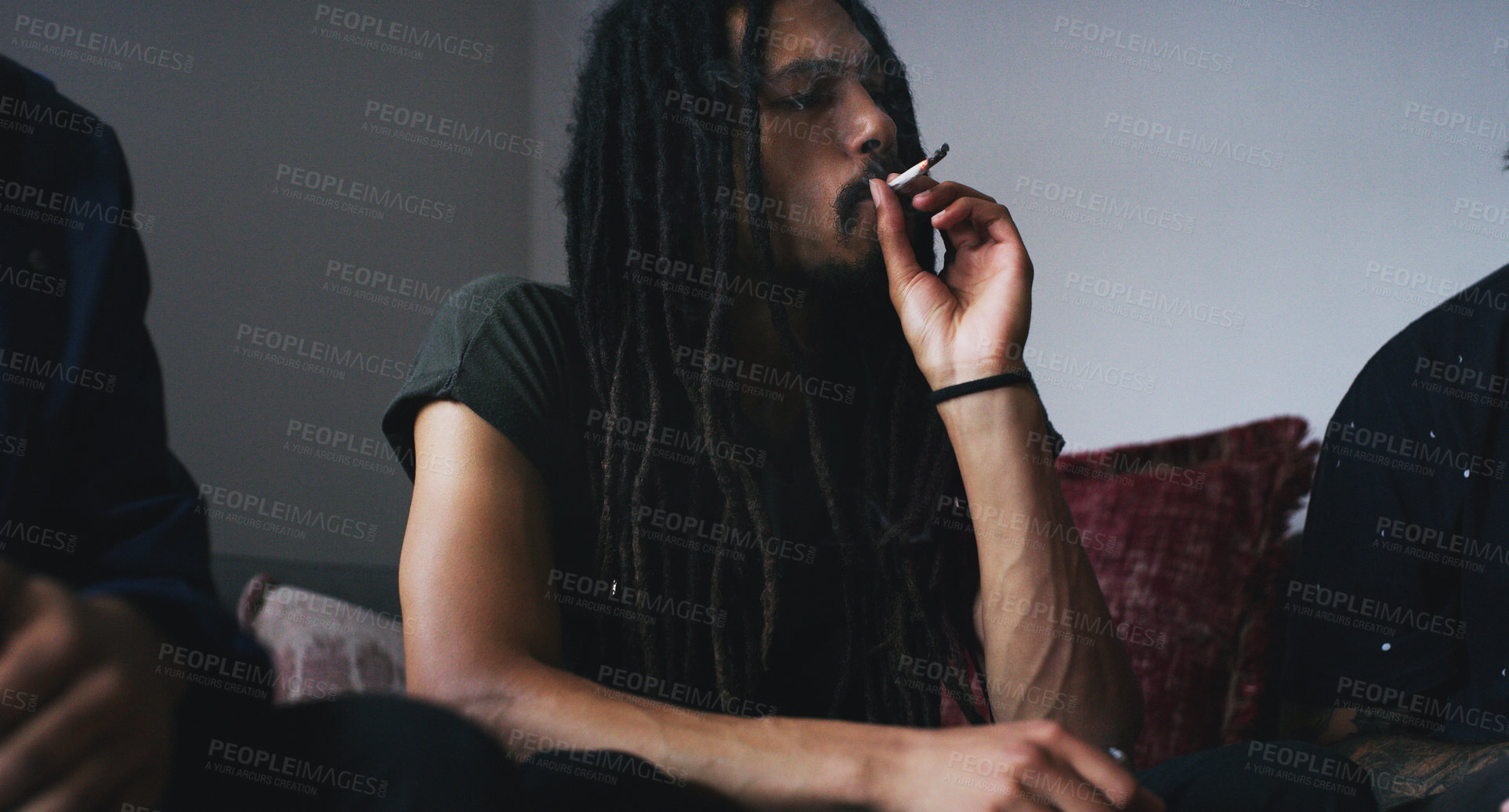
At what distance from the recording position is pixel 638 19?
3.83 ft

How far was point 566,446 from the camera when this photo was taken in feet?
3.11

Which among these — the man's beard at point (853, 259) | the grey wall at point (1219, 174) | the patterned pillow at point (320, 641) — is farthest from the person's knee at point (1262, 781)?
the patterned pillow at point (320, 641)

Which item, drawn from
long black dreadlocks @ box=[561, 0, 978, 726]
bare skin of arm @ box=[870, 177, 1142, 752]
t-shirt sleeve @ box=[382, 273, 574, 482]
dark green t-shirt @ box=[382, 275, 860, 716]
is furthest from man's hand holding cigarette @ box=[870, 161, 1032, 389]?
t-shirt sleeve @ box=[382, 273, 574, 482]

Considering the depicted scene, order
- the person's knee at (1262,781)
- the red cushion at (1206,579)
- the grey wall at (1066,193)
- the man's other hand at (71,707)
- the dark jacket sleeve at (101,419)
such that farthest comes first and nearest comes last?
the grey wall at (1066,193) < the red cushion at (1206,579) < the person's knee at (1262,781) < the dark jacket sleeve at (101,419) < the man's other hand at (71,707)

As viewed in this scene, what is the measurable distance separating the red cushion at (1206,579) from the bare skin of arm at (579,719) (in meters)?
0.67

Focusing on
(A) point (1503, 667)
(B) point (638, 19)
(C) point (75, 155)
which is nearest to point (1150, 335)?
(A) point (1503, 667)

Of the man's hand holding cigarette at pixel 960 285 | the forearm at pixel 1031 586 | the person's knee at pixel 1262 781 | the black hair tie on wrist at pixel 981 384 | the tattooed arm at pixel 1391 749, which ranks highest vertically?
the man's hand holding cigarette at pixel 960 285

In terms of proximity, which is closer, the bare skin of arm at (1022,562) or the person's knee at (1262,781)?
the person's knee at (1262,781)

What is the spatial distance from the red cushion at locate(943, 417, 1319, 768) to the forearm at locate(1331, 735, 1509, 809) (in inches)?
8.1

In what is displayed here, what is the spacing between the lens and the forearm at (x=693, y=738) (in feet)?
2.31

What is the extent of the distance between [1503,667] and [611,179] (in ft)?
3.90

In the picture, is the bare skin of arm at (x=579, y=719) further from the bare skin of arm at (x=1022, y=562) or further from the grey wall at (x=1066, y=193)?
the grey wall at (x=1066, y=193)

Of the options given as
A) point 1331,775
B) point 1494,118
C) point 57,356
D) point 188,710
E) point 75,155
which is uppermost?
point 1494,118

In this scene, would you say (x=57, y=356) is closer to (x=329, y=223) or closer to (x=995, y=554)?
(x=995, y=554)
